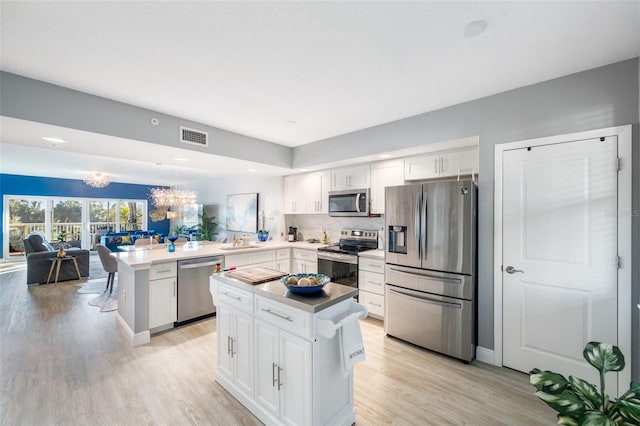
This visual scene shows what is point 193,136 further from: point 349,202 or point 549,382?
point 549,382

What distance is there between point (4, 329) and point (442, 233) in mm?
5335

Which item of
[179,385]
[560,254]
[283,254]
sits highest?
[560,254]

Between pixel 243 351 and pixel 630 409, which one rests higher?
pixel 630 409

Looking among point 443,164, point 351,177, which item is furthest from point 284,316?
point 351,177

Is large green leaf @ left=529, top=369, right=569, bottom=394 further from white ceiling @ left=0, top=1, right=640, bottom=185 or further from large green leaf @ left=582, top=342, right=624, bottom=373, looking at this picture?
white ceiling @ left=0, top=1, right=640, bottom=185

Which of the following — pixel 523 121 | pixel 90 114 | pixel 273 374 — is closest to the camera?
pixel 273 374

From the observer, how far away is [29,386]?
2.21m

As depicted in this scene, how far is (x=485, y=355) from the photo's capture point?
2.63 metres

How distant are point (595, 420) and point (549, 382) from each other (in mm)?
210

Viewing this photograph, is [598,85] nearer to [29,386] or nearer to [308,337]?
[308,337]

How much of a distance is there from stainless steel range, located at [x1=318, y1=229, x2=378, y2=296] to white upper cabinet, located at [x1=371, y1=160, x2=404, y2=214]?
1.83 ft

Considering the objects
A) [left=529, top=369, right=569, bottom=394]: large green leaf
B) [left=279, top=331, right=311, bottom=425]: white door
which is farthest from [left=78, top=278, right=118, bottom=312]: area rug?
[left=529, top=369, right=569, bottom=394]: large green leaf

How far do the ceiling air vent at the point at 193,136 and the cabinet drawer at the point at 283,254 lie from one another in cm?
208

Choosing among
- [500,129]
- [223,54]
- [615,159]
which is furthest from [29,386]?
[615,159]
